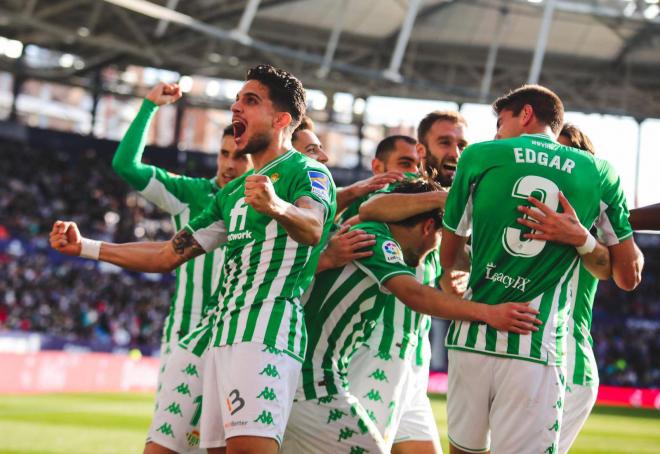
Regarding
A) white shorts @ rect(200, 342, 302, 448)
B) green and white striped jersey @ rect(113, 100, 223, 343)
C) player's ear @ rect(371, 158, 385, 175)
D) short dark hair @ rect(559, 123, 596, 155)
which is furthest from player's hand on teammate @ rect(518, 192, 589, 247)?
green and white striped jersey @ rect(113, 100, 223, 343)

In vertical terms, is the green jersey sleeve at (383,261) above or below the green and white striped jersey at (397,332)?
above

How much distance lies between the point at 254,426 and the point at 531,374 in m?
1.14

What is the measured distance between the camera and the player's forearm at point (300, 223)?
367 centimetres

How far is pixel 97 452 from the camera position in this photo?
32.4 feet

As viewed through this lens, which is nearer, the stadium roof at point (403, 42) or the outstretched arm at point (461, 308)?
the outstretched arm at point (461, 308)

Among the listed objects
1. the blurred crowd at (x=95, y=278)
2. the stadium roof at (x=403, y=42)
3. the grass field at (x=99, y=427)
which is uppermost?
the stadium roof at (x=403, y=42)

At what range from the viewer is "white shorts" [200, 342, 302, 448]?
12.4 feet

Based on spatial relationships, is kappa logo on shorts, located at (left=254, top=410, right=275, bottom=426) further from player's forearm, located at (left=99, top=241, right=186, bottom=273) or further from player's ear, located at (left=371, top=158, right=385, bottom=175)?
player's ear, located at (left=371, top=158, right=385, bottom=175)

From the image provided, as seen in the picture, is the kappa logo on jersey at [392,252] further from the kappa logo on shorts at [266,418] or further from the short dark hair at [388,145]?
the short dark hair at [388,145]

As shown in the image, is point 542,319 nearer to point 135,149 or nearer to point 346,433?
point 346,433

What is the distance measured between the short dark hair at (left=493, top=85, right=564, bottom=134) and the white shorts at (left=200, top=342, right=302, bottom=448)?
1494 millimetres

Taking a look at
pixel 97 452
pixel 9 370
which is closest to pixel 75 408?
pixel 9 370

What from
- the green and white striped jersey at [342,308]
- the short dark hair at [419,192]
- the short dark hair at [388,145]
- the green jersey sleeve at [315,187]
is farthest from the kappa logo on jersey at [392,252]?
the short dark hair at [388,145]

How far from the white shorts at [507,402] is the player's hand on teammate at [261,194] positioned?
3.41ft
